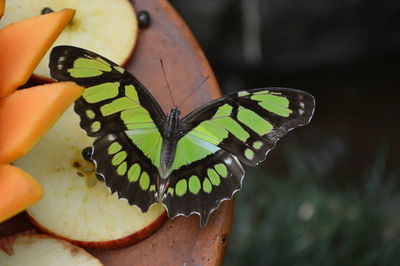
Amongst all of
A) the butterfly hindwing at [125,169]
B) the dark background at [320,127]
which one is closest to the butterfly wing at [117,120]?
the butterfly hindwing at [125,169]

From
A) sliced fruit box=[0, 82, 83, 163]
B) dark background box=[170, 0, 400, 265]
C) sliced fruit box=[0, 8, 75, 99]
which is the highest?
sliced fruit box=[0, 8, 75, 99]

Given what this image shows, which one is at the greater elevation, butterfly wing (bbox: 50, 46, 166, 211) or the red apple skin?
butterfly wing (bbox: 50, 46, 166, 211)

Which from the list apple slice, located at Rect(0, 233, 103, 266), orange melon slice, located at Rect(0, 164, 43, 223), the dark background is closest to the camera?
orange melon slice, located at Rect(0, 164, 43, 223)

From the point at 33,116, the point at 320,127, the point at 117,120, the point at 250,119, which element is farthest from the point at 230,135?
the point at 320,127

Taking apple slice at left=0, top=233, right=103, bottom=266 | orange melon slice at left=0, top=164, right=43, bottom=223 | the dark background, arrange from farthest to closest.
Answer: the dark background < apple slice at left=0, top=233, right=103, bottom=266 < orange melon slice at left=0, top=164, right=43, bottom=223

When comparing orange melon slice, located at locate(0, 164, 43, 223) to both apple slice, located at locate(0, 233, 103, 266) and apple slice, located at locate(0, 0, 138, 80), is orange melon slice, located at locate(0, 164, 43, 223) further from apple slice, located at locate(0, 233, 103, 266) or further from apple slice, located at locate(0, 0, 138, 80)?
apple slice, located at locate(0, 0, 138, 80)

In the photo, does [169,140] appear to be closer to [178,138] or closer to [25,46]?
[178,138]

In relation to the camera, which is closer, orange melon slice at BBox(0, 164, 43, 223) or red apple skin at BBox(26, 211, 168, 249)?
orange melon slice at BBox(0, 164, 43, 223)

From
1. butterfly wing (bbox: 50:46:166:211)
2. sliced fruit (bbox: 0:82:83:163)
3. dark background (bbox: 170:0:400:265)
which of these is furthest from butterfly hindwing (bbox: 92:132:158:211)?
dark background (bbox: 170:0:400:265)
